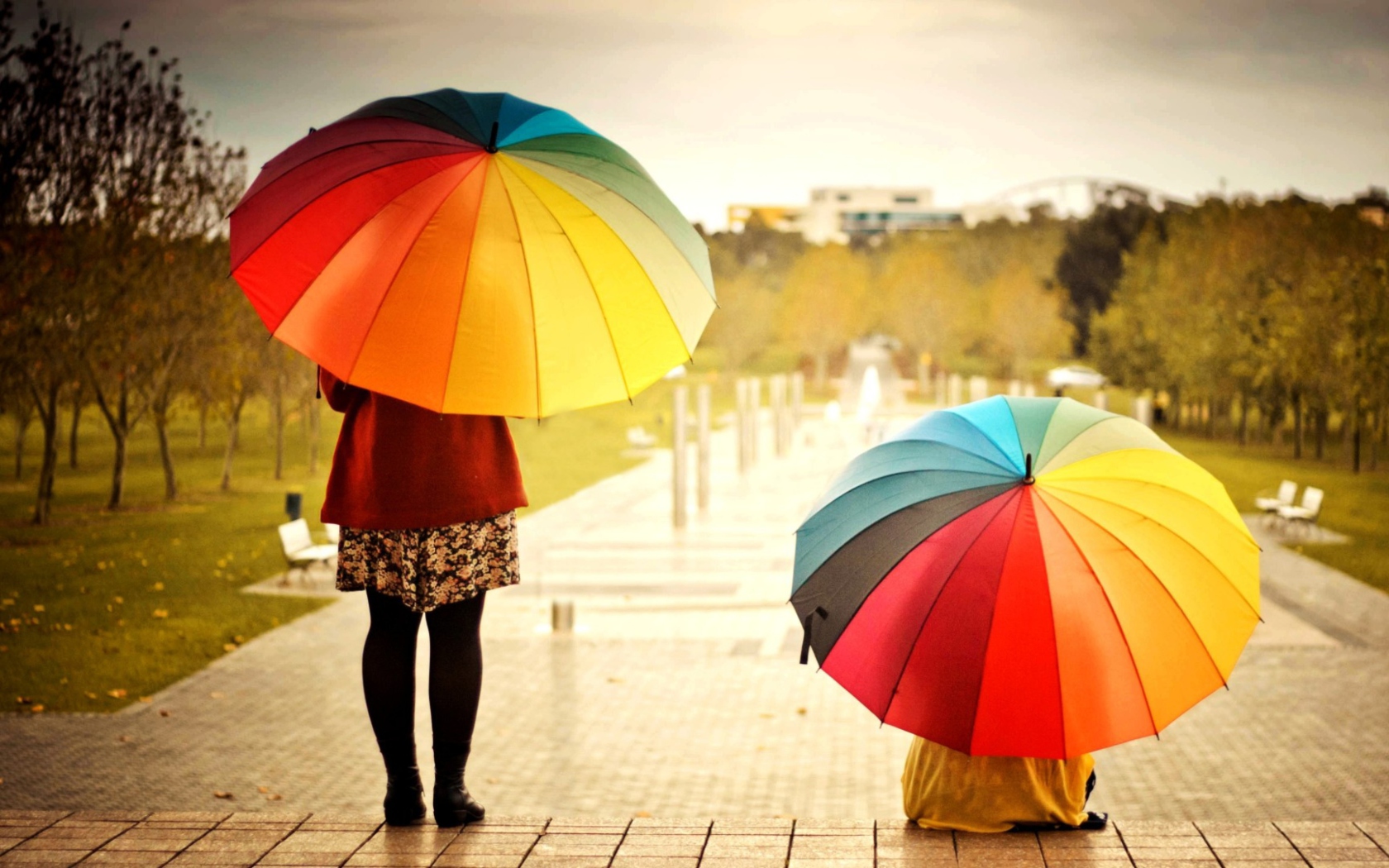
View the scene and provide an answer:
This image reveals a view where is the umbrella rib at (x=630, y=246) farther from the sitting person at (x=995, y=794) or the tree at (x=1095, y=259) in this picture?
the tree at (x=1095, y=259)

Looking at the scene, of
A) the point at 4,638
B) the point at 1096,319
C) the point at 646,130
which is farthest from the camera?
the point at 1096,319

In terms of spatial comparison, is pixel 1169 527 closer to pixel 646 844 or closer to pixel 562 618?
pixel 646 844

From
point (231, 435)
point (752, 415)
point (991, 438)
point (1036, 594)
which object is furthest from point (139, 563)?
point (1036, 594)

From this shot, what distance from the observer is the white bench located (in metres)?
12.8

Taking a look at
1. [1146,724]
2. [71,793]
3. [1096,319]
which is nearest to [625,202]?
[1146,724]

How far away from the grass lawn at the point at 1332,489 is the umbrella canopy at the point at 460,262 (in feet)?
40.2

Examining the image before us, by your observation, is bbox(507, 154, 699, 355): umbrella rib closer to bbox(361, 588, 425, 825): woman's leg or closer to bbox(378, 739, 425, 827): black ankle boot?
bbox(361, 588, 425, 825): woman's leg

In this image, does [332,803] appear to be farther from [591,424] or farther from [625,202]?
[591,424]

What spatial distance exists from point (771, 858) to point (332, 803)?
11.0 ft

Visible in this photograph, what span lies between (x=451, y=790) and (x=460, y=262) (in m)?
1.65

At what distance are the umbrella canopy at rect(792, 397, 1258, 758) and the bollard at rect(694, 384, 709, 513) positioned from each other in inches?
588

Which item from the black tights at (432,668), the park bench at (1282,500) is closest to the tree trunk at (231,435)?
the park bench at (1282,500)

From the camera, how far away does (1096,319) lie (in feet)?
152

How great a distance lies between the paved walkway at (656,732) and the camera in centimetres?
665
